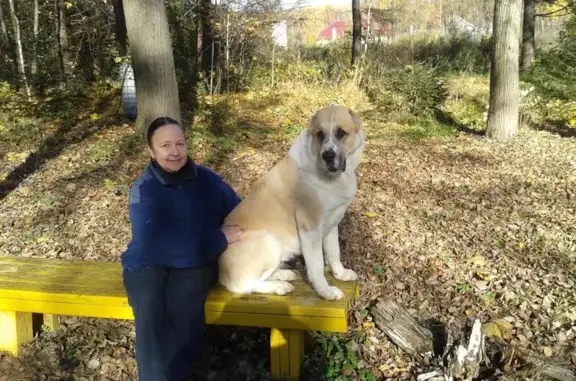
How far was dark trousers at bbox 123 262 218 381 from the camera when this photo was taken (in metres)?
2.75

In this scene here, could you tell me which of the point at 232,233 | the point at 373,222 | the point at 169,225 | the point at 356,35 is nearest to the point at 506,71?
the point at 373,222

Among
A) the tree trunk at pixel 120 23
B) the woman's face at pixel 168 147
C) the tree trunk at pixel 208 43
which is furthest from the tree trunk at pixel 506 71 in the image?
the tree trunk at pixel 120 23

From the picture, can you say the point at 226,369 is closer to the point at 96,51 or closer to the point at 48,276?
the point at 48,276

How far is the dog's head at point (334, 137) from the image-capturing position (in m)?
2.62

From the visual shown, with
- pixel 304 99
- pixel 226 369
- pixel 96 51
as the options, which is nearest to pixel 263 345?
pixel 226 369

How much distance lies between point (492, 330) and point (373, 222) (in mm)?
1979

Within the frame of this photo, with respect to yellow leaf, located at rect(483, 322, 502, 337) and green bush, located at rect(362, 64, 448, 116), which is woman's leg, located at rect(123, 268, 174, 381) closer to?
yellow leaf, located at rect(483, 322, 502, 337)

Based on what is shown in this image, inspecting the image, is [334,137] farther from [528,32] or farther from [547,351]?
[528,32]

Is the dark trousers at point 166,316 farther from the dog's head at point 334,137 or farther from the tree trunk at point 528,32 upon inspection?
the tree trunk at point 528,32

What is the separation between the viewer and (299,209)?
9.23ft

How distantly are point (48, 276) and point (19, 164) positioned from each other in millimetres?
4307

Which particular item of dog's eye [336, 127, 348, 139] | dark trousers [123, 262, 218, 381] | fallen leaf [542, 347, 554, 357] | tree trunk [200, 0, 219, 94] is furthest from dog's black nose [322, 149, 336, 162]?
tree trunk [200, 0, 219, 94]

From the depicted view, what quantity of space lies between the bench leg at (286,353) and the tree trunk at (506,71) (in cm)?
658

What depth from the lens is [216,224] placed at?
3.07 meters
